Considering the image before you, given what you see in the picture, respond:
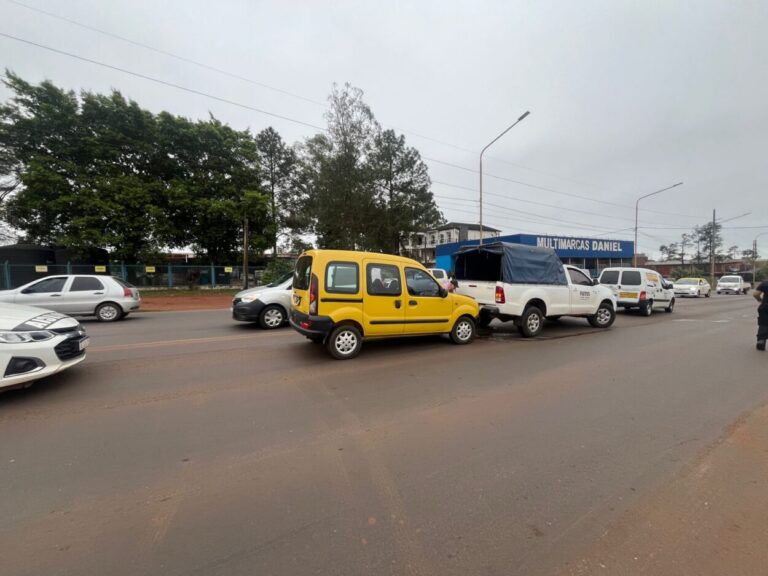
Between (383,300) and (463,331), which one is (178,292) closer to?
(383,300)

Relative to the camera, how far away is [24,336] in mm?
4254

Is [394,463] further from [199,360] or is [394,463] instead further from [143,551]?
[199,360]

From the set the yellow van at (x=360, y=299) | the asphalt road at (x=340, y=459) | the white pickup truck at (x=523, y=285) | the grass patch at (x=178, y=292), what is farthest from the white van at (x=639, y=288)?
the grass patch at (x=178, y=292)

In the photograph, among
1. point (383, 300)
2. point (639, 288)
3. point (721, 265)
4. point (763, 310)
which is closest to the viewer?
point (383, 300)

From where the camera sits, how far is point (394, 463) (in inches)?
118

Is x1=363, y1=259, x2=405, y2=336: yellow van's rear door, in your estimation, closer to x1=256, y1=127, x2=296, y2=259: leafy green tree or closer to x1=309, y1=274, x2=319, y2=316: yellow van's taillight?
x1=309, y1=274, x2=319, y2=316: yellow van's taillight

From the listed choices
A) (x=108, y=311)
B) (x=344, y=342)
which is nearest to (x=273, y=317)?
(x=344, y=342)

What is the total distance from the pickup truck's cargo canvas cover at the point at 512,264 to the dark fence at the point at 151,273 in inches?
859

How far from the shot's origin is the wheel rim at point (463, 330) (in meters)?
7.70

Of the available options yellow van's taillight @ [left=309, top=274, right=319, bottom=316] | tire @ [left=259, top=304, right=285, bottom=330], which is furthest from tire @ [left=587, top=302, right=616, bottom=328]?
tire @ [left=259, top=304, right=285, bottom=330]

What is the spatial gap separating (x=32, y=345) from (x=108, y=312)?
26.5 feet

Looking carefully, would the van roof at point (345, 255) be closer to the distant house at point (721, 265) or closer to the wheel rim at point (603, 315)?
the wheel rim at point (603, 315)

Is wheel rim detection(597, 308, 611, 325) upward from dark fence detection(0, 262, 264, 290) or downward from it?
downward

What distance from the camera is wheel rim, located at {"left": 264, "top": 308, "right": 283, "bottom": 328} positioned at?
30.9 feet
